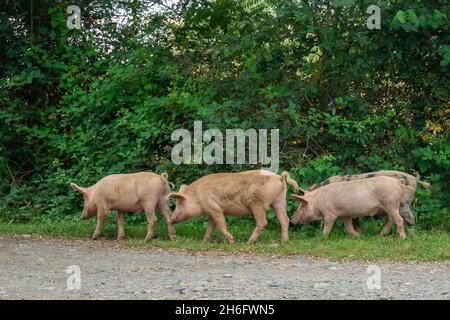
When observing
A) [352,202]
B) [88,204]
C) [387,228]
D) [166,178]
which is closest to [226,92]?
[166,178]

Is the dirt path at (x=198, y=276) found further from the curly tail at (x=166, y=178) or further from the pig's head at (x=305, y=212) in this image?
the pig's head at (x=305, y=212)

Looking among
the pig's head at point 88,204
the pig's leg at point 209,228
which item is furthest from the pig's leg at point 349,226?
the pig's head at point 88,204

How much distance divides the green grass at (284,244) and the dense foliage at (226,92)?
82 centimetres

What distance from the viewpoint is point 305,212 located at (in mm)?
11719

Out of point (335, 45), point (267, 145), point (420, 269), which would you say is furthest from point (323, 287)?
point (335, 45)

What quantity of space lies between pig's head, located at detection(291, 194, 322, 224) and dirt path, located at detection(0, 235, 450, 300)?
1.78 meters

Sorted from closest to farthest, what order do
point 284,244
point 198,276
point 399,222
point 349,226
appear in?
point 198,276, point 284,244, point 399,222, point 349,226

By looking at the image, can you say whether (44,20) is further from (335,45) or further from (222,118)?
(335,45)

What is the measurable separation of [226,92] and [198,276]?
568 cm

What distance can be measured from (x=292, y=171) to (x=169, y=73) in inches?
116

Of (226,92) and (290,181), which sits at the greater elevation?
(226,92)

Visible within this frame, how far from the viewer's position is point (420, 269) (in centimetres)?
916

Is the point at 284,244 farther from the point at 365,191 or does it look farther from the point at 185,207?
the point at 185,207

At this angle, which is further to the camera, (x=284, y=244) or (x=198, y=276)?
(x=284, y=244)
